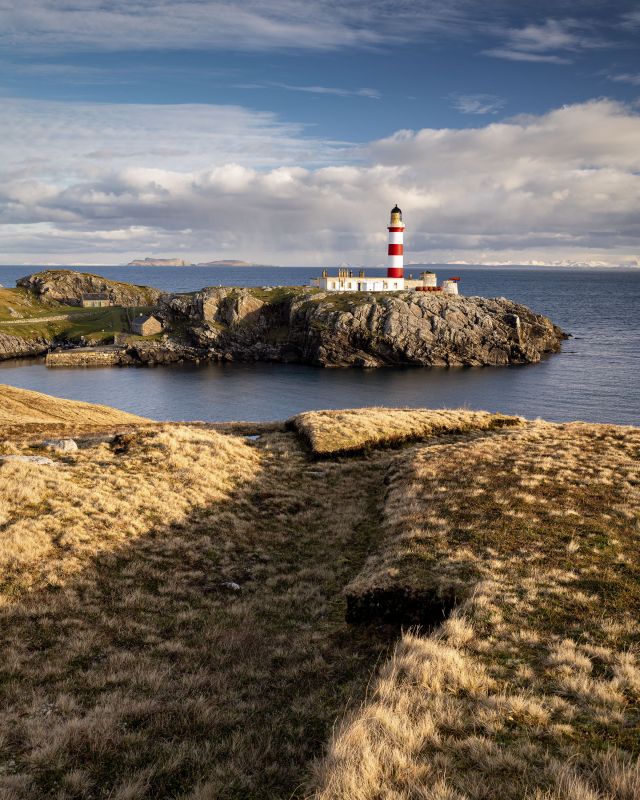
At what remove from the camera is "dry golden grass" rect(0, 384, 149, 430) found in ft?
159

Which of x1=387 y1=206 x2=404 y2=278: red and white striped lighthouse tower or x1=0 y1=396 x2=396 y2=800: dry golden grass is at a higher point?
x1=387 y1=206 x2=404 y2=278: red and white striped lighthouse tower

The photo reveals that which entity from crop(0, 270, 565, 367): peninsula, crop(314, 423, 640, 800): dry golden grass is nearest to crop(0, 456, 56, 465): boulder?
crop(314, 423, 640, 800): dry golden grass

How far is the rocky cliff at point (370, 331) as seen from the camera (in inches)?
4966

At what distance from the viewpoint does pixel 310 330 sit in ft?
429

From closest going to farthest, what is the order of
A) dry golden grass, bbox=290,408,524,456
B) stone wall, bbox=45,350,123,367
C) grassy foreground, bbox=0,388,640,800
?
grassy foreground, bbox=0,388,640,800 → dry golden grass, bbox=290,408,524,456 → stone wall, bbox=45,350,123,367

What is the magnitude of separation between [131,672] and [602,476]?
21710 mm

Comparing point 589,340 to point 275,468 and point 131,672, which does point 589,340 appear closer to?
point 275,468

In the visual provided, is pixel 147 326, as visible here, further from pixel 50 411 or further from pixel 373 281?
pixel 50 411

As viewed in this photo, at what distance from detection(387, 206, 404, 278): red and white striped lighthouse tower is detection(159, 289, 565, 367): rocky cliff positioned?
37.1 ft

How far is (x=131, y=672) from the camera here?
11617mm

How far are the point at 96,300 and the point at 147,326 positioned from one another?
54008 mm

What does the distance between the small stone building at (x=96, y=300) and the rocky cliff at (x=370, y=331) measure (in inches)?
2491

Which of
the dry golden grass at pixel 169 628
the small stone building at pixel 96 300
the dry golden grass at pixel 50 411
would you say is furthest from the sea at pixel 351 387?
the small stone building at pixel 96 300

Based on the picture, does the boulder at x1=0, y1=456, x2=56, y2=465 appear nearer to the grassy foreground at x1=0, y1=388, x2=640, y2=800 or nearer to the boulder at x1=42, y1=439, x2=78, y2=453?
the grassy foreground at x1=0, y1=388, x2=640, y2=800
